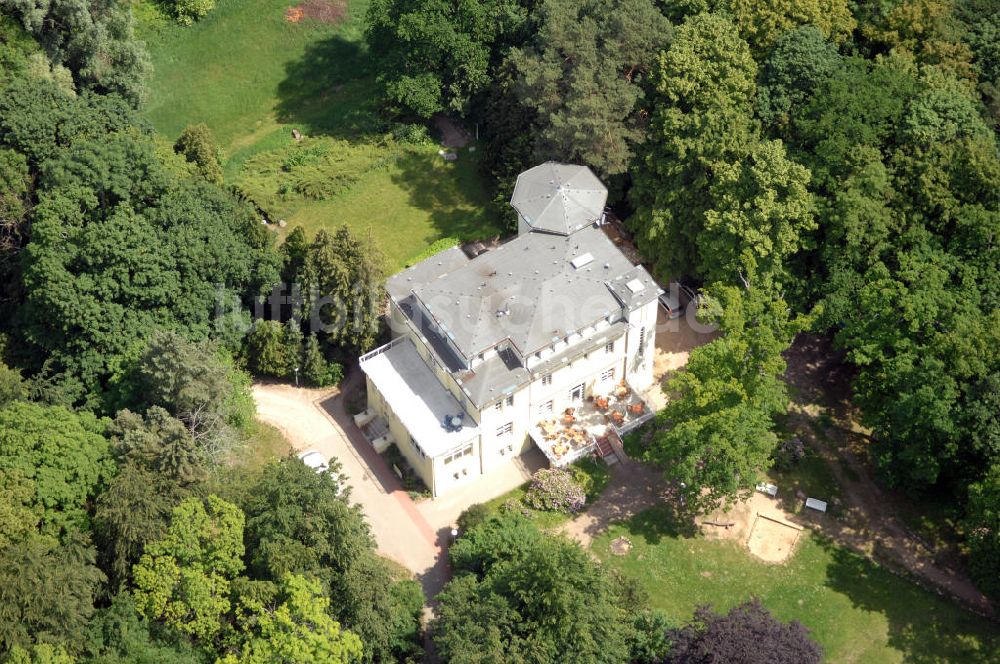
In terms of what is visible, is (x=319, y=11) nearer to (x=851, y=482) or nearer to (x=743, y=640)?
(x=851, y=482)

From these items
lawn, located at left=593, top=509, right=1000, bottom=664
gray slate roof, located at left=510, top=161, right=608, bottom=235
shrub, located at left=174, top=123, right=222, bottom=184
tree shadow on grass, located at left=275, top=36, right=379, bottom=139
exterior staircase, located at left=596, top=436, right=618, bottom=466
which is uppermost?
Result: gray slate roof, located at left=510, top=161, right=608, bottom=235

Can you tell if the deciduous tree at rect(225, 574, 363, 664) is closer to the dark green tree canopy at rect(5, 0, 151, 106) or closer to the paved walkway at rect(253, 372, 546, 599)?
the paved walkway at rect(253, 372, 546, 599)

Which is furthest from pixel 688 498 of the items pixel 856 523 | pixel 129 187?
pixel 129 187

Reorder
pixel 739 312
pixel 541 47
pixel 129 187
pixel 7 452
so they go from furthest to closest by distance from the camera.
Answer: pixel 541 47, pixel 129 187, pixel 739 312, pixel 7 452

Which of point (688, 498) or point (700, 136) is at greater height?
point (700, 136)

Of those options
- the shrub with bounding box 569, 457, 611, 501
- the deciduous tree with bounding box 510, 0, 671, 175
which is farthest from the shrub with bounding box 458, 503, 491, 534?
the deciduous tree with bounding box 510, 0, 671, 175

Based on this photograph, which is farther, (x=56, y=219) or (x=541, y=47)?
(x=541, y=47)

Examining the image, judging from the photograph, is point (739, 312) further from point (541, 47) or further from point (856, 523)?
point (541, 47)
